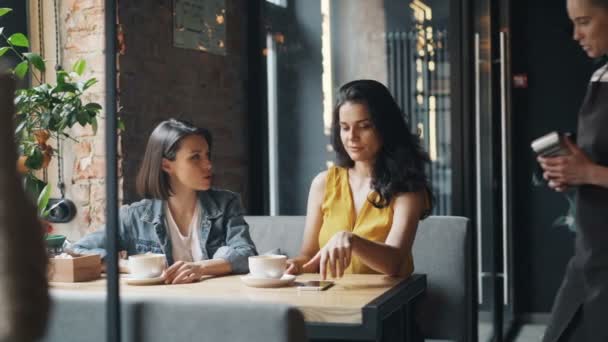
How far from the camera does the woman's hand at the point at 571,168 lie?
6.50 ft

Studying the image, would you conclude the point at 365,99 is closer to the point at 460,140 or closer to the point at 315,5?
the point at 460,140

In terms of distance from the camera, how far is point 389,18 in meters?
3.80

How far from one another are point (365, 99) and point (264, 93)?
171cm

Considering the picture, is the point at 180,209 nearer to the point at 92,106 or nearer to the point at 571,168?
the point at 92,106

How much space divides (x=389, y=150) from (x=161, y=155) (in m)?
0.71

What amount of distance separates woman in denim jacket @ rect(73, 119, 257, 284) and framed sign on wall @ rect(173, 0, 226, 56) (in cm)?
102

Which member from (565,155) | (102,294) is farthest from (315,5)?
(102,294)

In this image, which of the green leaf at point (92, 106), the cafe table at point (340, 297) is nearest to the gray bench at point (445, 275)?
the cafe table at point (340, 297)

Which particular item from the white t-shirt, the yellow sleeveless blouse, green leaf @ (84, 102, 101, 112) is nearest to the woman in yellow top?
the yellow sleeveless blouse

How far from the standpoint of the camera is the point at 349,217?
100 inches

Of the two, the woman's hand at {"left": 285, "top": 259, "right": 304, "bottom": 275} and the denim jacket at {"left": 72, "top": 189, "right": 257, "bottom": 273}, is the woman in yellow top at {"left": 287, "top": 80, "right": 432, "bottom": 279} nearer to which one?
the woman's hand at {"left": 285, "top": 259, "right": 304, "bottom": 275}

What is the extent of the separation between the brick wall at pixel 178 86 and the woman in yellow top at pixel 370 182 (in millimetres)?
879

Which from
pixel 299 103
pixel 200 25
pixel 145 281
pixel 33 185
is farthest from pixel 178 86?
pixel 145 281

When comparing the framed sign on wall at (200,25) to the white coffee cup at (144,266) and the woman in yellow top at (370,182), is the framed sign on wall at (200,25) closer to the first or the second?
Result: the woman in yellow top at (370,182)
